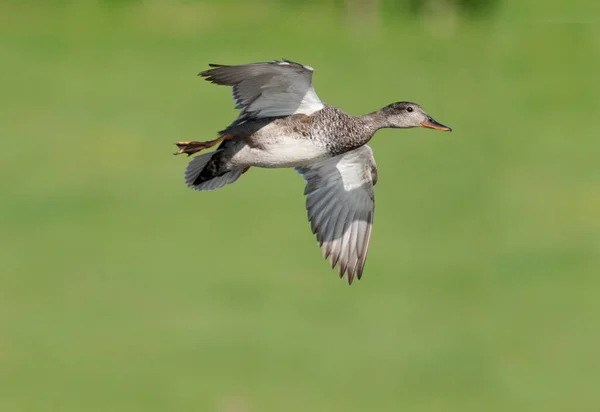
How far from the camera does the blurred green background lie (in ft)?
99.6

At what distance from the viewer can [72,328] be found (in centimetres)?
3191

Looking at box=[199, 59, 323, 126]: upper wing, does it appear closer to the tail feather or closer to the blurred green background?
the tail feather

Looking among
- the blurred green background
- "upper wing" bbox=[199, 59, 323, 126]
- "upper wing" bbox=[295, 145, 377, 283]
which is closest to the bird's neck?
"upper wing" bbox=[199, 59, 323, 126]

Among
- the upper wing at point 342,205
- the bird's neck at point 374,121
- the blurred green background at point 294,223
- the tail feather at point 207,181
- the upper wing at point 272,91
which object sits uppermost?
the upper wing at point 272,91

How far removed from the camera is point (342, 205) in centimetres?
895

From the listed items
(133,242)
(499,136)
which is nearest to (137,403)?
(133,242)

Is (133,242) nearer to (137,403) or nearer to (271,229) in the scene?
(271,229)

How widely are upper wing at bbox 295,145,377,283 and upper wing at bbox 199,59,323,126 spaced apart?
0.82 m

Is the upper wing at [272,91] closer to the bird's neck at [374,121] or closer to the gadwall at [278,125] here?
the gadwall at [278,125]

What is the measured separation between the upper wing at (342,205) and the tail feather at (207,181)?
24.2 inches

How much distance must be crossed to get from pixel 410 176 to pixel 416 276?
5033mm

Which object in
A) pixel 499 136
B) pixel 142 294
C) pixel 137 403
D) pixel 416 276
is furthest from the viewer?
pixel 499 136

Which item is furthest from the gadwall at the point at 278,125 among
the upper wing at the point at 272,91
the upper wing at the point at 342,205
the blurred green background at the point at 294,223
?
the blurred green background at the point at 294,223

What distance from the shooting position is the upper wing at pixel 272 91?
25.3 feet
